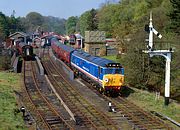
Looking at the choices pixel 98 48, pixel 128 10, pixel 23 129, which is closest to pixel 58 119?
pixel 23 129

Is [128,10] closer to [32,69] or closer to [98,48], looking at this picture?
[98,48]

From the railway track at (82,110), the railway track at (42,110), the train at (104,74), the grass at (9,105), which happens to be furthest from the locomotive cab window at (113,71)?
the grass at (9,105)

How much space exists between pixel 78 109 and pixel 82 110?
41 cm

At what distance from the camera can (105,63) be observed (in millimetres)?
30859

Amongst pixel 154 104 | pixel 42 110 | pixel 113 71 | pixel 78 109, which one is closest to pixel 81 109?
pixel 78 109

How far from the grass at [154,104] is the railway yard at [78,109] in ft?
2.90

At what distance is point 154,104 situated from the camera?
27.9 metres

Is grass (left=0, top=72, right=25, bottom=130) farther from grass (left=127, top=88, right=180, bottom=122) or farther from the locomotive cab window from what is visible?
grass (left=127, top=88, right=180, bottom=122)

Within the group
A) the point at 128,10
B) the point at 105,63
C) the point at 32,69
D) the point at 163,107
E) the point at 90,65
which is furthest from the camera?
the point at 128,10

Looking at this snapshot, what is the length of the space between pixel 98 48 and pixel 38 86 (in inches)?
1485

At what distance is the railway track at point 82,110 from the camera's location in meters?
22.0

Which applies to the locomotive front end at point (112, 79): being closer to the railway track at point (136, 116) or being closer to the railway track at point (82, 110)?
the railway track at point (136, 116)

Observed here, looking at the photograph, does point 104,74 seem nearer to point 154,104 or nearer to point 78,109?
point 154,104

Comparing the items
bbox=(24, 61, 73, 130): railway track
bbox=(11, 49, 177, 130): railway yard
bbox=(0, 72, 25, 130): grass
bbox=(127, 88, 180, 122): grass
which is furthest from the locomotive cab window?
bbox=(0, 72, 25, 130): grass
